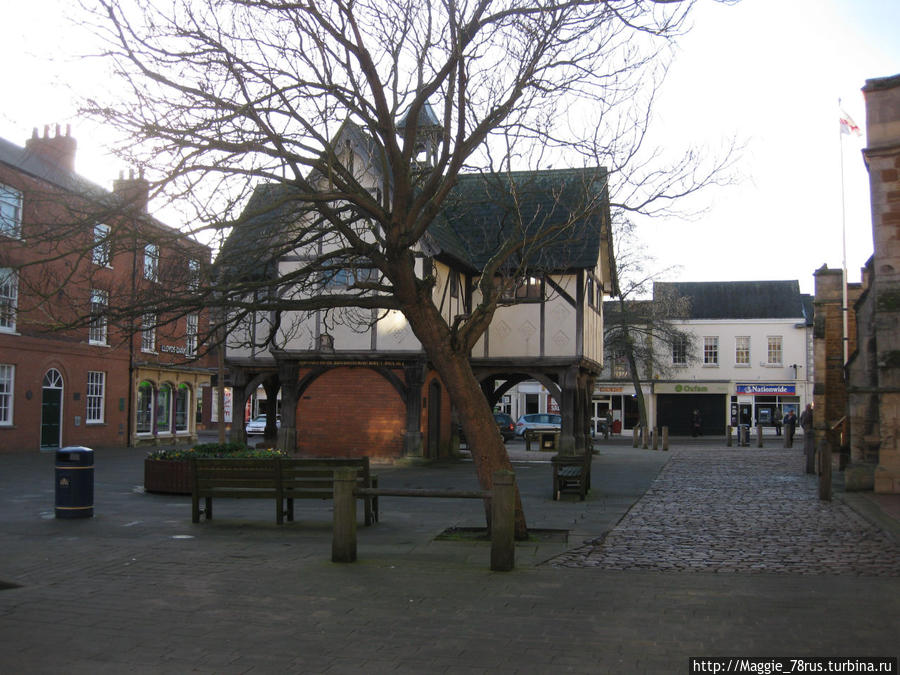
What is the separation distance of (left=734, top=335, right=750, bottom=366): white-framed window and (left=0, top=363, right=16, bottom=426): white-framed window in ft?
127

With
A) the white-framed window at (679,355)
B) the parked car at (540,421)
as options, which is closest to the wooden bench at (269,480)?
the parked car at (540,421)

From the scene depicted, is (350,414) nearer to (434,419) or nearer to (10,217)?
(434,419)

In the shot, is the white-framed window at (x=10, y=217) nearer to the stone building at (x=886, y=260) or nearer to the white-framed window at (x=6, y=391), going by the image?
the white-framed window at (x=6, y=391)

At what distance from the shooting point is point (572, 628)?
6078mm

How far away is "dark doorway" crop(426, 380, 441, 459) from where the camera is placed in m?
25.5

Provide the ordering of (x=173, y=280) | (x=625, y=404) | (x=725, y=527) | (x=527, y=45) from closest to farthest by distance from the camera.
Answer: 1. (x=527, y=45)
2. (x=173, y=280)
3. (x=725, y=527)
4. (x=625, y=404)

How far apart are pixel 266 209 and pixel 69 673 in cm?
524

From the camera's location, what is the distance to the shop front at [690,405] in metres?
50.5

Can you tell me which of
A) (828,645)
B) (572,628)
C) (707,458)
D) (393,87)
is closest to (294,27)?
(393,87)

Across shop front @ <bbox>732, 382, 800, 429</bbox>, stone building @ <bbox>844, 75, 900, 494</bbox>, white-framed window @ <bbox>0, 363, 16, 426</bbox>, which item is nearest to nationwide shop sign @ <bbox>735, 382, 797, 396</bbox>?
shop front @ <bbox>732, 382, 800, 429</bbox>

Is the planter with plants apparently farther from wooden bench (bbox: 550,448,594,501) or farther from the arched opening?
the arched opening

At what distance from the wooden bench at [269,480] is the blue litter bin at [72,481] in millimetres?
1621

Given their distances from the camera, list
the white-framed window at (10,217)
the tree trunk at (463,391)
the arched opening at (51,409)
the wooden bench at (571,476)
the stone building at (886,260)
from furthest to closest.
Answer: the arched opening at (51,409)
the stone building at (886,260)
the wooden bench at (571,476)
the tree trunk at (463,391)
the white-framed window at (10,217)

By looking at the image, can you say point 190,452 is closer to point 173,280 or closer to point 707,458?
point 173,280
